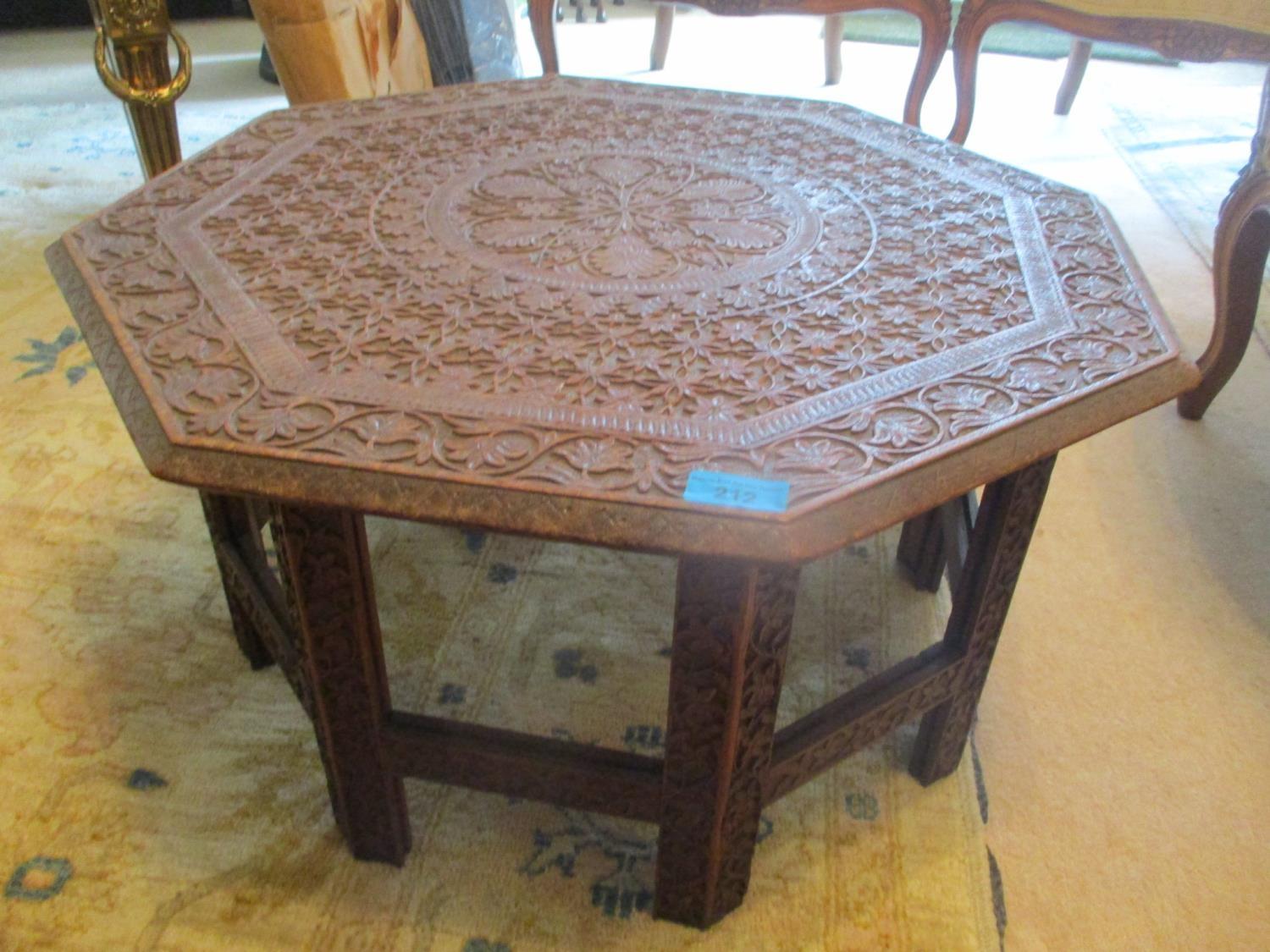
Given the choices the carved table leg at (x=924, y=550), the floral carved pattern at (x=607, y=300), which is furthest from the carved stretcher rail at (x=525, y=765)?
the carved table leg at (x=924, y=550)

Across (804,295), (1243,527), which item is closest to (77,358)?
(804,295)

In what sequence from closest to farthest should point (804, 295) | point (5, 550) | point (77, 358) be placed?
point (804, 295)
point (5, 550)
point (77, 358)

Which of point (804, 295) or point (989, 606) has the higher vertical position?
point (804, 295)

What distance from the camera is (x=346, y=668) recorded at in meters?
0.94

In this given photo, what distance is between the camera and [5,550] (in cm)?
149

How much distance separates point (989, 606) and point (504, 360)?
1.89ft

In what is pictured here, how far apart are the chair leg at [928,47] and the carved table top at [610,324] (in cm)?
77

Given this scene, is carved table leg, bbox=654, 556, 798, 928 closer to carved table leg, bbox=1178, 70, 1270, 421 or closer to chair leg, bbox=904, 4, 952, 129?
carved table leg, bbox=1178, 70, 1270, 421

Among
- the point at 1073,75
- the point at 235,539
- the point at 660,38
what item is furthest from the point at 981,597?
the point at 660,38

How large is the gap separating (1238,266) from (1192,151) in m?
1.63

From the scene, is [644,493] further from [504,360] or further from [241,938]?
[241,938]

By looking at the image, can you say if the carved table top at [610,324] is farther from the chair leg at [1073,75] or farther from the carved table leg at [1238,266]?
the chair leg at [1073,75]

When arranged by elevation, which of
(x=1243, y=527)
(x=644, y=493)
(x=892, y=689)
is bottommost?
(x=1243, y=527)

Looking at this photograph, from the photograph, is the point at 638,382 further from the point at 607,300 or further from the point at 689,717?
the point at 689,717
